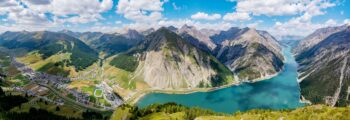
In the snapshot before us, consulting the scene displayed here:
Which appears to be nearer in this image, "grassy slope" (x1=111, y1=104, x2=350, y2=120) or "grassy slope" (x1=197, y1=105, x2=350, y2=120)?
"grassy slope" (x1=197, y1=105, x2=350, y2=120)

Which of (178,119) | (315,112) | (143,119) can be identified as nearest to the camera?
(315,112)

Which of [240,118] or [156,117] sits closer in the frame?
[240,118]

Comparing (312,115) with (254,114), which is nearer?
(312,115)

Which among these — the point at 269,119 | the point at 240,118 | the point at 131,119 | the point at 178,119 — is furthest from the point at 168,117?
the point at 269,119

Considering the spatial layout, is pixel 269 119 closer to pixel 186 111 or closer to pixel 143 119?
pixel 186 111

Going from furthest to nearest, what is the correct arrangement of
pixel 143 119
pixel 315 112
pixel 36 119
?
1. pixel 36 119
2. pixel 143 119
3. pixel 315 112

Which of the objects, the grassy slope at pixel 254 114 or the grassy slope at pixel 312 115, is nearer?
the grassy slope at pixel 312 115

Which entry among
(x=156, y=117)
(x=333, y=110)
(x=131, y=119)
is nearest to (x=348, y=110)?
(x=333, y=110)

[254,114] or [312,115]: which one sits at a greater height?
[312,115]

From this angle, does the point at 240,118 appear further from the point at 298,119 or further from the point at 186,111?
the point at 186,111
